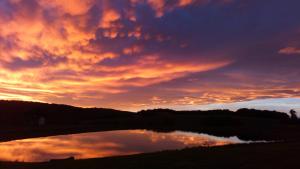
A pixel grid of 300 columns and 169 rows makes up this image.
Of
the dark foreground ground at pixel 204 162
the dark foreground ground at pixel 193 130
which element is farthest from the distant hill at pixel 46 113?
the dark foreground ground at pixel 204 162

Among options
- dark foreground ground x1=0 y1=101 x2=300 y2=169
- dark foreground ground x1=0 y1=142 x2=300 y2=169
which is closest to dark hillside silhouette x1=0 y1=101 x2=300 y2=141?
dark foreground ground x1=0 y1=101 x2=300 y2=169

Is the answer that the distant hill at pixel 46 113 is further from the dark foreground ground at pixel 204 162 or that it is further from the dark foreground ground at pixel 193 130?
the dark foreground ground at pixel 204 162

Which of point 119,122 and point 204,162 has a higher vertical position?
point 119,122

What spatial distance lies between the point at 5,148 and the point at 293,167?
37163 millimetres

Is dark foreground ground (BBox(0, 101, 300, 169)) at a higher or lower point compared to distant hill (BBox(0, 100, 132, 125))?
lower

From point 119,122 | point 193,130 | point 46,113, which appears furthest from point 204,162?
point 46,113

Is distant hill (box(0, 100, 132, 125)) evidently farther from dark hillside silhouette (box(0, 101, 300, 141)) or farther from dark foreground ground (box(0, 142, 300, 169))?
dark foreground ground (box(0, 142, 300, 169))

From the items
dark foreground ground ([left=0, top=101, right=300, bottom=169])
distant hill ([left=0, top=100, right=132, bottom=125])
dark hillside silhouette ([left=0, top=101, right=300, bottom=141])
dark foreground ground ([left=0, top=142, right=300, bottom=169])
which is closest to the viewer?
dark foreground ground ([left=0, top=142, right=300, bottom=169])

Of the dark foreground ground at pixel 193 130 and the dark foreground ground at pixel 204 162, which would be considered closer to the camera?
the dark foreground ground at pixel 204 162

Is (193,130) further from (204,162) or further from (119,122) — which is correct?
(204,162)

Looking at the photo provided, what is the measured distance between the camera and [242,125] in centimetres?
9156

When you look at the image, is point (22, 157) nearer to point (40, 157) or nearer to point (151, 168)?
point (40, 157)

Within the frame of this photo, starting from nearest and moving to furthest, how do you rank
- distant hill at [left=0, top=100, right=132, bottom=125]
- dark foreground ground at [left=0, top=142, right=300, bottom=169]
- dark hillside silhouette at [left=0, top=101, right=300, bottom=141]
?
dark foreground ground at [left=0, top=142, right=300, bottom=169] → dark hillside silhouette at [left=0, top=101, right=300, bottom=141] → distant hill at [left=0, top=100, right=132, bottom=125]

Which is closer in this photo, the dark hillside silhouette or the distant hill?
the dark hillside silhouette
